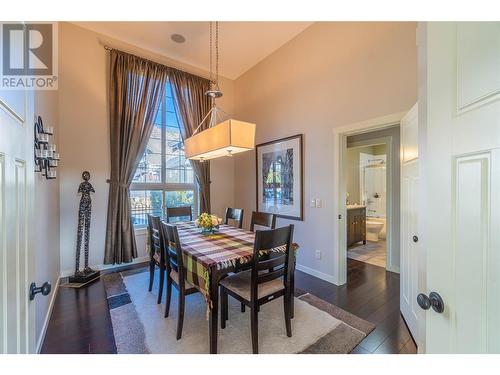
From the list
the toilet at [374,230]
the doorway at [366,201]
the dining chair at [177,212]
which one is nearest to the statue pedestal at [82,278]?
the dining chair at [177,212]

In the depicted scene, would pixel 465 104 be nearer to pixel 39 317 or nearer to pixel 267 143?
pixel 39 317

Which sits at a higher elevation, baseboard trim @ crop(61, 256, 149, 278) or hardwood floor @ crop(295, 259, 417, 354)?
baseboard trim @ crop(61, 256, 149, 278)

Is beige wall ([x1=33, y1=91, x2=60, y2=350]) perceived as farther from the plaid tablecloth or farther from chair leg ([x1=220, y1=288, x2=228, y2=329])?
chair leg ([x1=220, y1=288, x2=228, y2=329])

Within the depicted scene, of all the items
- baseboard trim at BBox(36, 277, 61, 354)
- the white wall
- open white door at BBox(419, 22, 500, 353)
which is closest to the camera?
open white door at BBox(419, 22, 500, 353)

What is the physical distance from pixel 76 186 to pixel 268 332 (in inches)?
127

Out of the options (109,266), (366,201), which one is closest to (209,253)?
(109,266)

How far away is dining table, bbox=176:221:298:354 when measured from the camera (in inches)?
63.7

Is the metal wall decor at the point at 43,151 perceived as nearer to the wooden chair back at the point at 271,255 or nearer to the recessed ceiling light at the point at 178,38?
the wooden chair back at the point at 271,255

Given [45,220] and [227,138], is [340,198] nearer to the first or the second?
[227,138]

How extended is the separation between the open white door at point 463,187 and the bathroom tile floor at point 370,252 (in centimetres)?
328

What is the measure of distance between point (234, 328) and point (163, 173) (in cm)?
286

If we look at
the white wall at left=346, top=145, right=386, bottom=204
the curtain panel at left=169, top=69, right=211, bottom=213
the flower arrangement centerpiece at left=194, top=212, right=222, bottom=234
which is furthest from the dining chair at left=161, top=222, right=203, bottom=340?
the white wall at left=346, top=145, right=386, bottom=204

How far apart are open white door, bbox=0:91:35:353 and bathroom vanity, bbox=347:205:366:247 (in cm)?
441
